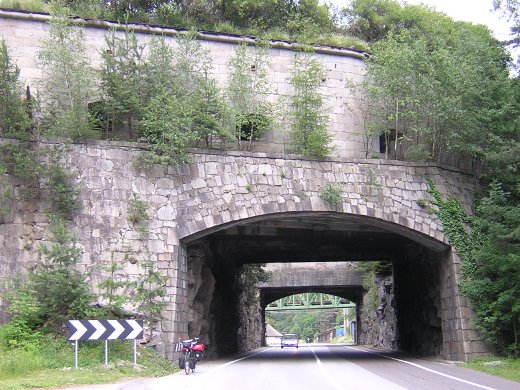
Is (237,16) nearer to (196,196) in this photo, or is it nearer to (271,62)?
(271,62)

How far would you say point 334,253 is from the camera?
28469 millimetres

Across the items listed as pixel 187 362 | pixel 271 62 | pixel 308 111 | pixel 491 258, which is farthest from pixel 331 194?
pixel 187 362

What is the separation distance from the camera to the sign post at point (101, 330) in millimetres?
13352

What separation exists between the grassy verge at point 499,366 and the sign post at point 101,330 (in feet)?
27.9

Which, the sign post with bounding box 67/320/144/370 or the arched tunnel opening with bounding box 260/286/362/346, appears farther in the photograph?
the arched tunnel opening with bounding box 260/286/362/346

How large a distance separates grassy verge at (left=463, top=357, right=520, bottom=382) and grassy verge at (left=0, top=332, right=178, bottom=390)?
794cm

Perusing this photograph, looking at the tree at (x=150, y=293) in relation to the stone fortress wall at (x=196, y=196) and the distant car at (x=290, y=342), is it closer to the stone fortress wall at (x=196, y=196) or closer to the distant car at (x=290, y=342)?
the stone fortress wall at (x=196, y=196)

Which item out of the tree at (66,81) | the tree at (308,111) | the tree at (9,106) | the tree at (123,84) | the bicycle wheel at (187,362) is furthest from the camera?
the tree at (308,111)

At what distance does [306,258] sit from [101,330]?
16989mm

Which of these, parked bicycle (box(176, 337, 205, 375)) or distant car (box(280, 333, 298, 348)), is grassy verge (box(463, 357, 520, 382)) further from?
distant car (box(280, 333, 298, 348))

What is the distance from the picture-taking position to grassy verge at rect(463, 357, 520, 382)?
569 inches

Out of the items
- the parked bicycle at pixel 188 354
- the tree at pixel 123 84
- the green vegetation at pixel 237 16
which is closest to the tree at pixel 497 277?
the green vegetation at pixel 237 16

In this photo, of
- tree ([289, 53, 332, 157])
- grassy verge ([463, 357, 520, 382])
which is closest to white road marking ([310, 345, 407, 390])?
grassy verge ([463, 357, 520, 382])

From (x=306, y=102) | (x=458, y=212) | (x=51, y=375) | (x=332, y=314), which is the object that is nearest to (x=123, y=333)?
(x=51, y=375)
